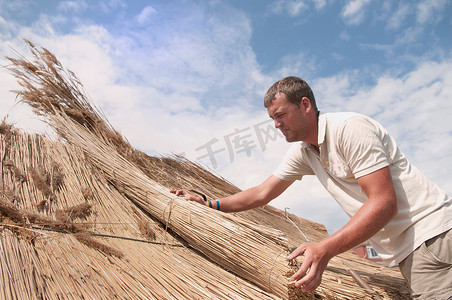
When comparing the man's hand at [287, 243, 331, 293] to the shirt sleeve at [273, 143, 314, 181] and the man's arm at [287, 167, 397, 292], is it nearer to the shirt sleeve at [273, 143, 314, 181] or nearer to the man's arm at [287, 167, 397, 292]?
the man's arm at [287, 167, 397, 292]

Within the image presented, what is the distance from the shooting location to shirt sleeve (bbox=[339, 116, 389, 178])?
1.30 metres

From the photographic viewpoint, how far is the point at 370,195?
50.3 inches

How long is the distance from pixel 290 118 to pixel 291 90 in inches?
5.3

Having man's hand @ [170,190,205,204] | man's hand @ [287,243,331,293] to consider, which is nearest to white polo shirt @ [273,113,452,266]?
man's hand @ [287,243,331,293]

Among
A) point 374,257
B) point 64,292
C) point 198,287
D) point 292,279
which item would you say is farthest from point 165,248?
point 374,257

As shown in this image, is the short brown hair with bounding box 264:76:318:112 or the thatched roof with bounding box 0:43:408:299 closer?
the thatched roof with bounding box 0:43:408:299

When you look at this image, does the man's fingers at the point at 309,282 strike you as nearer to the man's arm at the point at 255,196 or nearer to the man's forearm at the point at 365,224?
the man's forearm at the point at 365,224

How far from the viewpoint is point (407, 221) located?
1377mm

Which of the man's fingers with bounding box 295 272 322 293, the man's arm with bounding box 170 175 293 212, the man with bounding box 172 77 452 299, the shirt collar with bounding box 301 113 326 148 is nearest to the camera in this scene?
the man's fingers with bounding box 295 272 322 293

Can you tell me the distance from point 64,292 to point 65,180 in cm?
95

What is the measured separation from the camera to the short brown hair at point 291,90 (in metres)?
1.56

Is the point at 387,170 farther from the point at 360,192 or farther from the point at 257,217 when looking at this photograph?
the point at 257,217

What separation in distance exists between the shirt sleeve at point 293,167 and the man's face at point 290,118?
22 centimetres

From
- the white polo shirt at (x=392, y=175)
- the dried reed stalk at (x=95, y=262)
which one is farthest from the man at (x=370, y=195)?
the dried reed stalk at (x=95, y=262)
